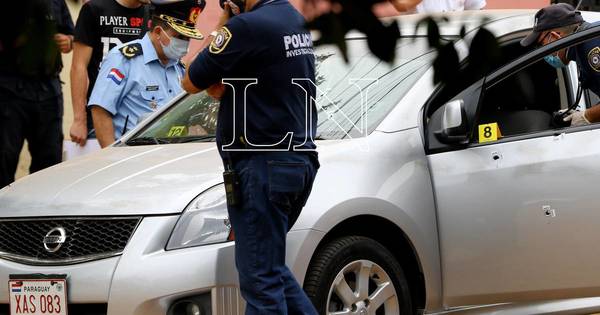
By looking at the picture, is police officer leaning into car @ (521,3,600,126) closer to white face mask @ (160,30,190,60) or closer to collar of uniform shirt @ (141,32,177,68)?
white face mask @ (160,30,190,60)

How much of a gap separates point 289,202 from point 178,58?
2.56 metres

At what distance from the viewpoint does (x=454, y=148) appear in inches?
227

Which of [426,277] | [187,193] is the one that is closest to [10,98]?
[187,193]

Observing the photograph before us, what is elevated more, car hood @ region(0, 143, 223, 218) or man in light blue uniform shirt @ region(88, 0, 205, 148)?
man in light blue uniform shirt @ region(88, 0, 205, 148)

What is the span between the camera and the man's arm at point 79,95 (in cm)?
762

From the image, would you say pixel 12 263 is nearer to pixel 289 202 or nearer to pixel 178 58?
pixel 289 202

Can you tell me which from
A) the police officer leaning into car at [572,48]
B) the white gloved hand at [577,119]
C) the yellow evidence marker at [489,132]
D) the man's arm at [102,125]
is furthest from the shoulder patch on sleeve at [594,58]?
the man's arm at [102,125]

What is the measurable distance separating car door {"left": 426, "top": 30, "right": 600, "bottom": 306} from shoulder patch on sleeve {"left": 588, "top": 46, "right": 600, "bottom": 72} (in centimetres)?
38

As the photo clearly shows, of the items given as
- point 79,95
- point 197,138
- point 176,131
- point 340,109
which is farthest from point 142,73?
point 340,109

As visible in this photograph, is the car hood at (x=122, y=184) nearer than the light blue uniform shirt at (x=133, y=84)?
Yes

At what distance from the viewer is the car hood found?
5.24m

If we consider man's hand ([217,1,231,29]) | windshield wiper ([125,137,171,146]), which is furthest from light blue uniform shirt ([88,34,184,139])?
man's hand ([217,1,231,29])

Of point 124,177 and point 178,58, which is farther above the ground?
point 178,58

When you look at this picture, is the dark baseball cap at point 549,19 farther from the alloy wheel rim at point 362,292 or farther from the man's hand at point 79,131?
the man's hand at point 79,131
